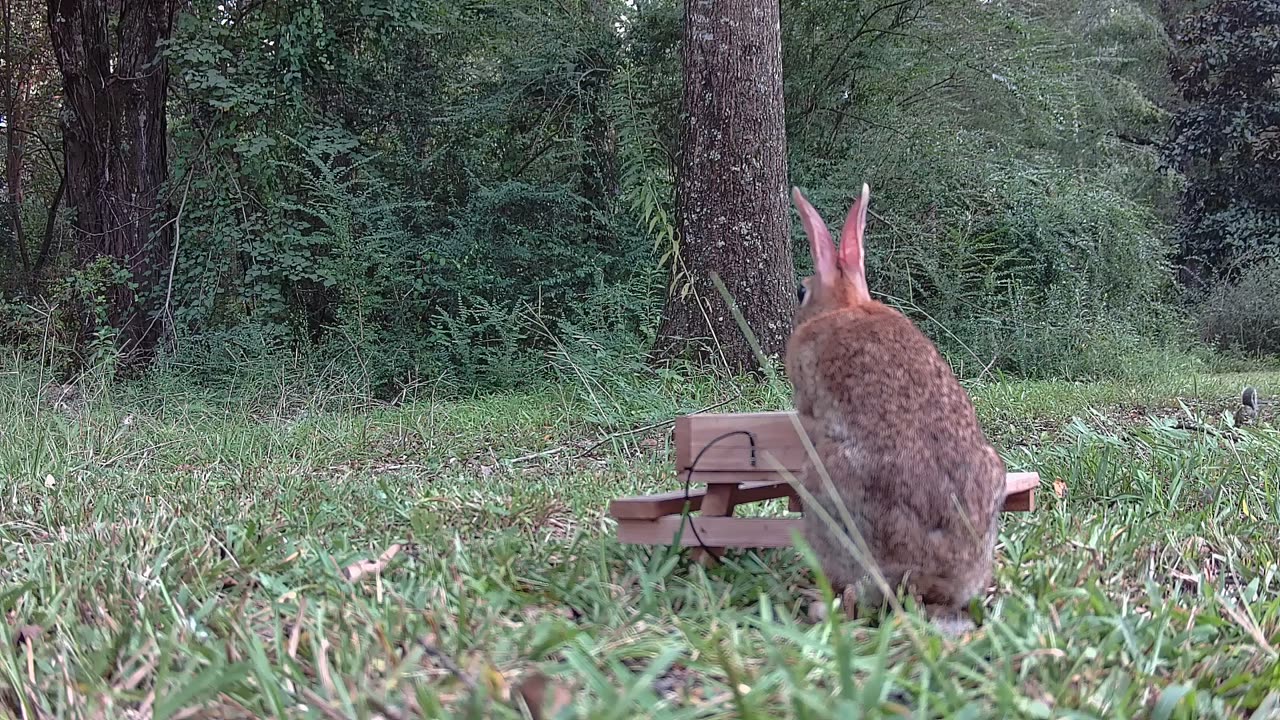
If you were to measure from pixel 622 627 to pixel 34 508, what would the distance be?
2.32 metres

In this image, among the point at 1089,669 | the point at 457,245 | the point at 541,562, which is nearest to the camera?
the point at 1089,669

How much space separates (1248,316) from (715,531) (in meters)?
12.5

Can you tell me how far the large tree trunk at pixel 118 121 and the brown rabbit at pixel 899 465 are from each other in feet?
27.8

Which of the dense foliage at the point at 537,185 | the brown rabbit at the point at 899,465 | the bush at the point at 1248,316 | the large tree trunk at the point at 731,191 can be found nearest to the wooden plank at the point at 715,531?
the brown rabbit at the point at 899,465

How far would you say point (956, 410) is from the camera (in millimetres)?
1796

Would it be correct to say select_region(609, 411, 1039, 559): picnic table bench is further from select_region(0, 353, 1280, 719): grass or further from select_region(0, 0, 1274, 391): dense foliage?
Result: select_region(0, 0, 1274, 391): dense foliage

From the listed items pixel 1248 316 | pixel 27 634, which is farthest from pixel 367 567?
pixel 1248 316

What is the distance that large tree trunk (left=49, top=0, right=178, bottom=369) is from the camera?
29.7 ft

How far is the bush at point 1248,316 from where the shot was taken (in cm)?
1196

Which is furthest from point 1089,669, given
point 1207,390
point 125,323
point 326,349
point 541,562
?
point 125,323

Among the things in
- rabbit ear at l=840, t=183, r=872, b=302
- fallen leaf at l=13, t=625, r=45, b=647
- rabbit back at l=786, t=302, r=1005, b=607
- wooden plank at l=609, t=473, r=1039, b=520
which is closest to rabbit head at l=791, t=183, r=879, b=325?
rabbit ear at l=840, t=183, r=872, b=302

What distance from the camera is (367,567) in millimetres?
2100

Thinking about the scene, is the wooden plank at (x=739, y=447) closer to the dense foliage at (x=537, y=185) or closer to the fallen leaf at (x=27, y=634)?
the fallen leaf at (x=27, y=634)

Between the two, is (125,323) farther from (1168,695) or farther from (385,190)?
(1168,695)
